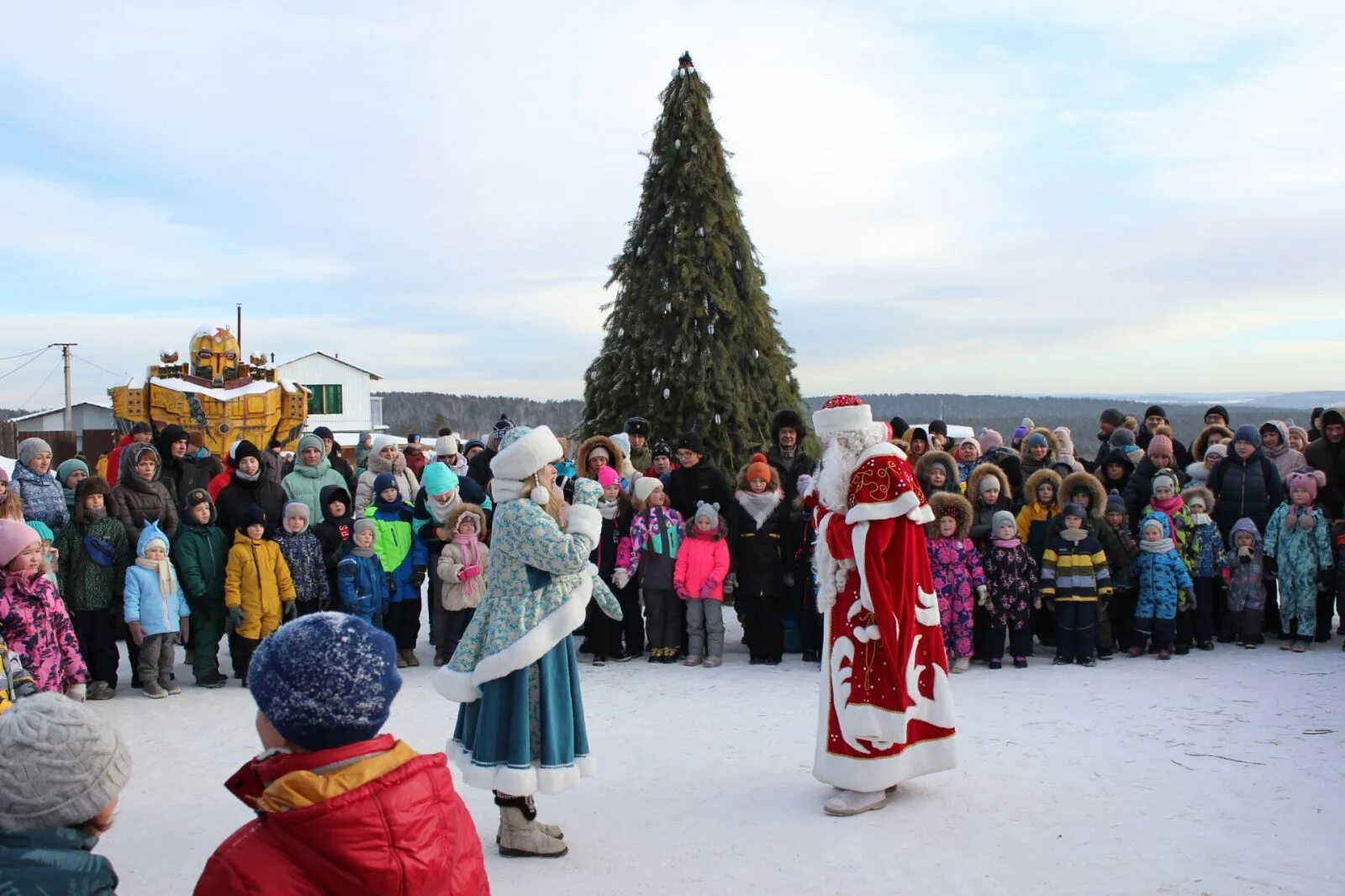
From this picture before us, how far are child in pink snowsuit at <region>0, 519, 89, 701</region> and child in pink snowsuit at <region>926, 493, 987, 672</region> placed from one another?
222 inches

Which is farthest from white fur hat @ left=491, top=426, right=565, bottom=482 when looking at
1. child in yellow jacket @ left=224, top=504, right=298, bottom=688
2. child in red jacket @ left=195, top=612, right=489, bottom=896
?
child in yellow jacket @ left=224, top=504, right=298, bottom=688

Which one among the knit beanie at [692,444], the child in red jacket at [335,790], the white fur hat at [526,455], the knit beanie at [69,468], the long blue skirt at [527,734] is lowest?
the long blue skirt at [527,734]

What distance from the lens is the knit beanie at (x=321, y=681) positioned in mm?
2107

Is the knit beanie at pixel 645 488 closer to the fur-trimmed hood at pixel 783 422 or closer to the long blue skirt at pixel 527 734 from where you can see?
the fur-trimmed hood at pixel 783 422

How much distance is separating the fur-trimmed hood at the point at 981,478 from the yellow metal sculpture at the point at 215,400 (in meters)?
12.4

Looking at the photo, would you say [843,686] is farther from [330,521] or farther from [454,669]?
[330,521]

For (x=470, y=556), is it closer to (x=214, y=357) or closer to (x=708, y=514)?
(x=708, y=514)

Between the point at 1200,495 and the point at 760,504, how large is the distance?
3.58 meters

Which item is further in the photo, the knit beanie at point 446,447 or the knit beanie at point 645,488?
the knit beanie at point 446,447

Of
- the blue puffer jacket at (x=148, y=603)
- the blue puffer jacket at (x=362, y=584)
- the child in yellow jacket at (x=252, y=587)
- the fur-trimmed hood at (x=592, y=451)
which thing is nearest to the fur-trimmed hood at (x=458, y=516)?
the blue puffer jacket at (x=362, y=584)

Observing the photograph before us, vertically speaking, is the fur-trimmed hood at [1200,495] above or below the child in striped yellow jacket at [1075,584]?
above

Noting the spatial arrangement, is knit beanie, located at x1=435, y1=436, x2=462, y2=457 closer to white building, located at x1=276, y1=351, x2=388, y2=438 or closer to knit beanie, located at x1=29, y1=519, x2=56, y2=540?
knit beanie, located at x1=29, y1=519, x2=56, y2=540

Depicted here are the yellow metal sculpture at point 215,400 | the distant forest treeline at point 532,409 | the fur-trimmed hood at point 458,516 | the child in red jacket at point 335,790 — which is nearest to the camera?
the child in red jacket at point 335,790

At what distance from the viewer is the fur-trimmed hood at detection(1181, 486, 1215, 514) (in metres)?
8.88
